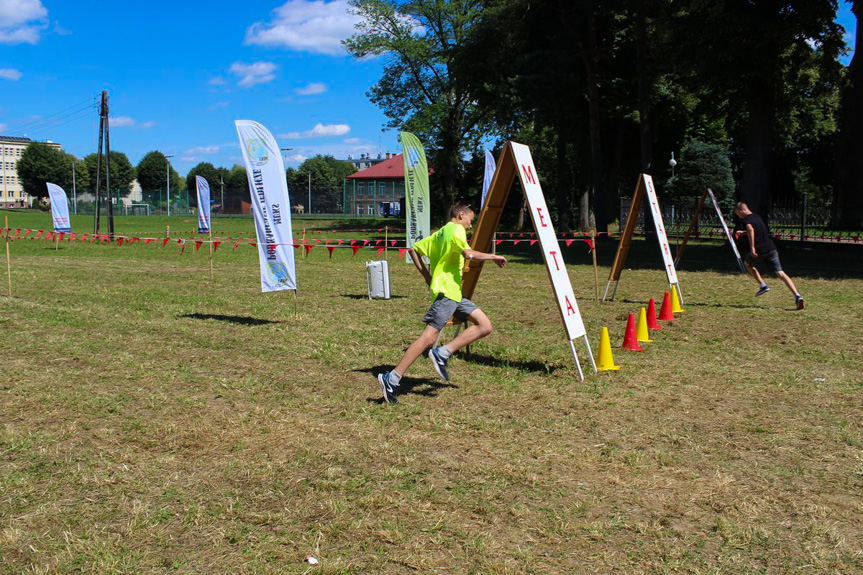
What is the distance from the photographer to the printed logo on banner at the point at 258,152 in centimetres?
1082

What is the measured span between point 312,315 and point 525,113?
25.6 metres

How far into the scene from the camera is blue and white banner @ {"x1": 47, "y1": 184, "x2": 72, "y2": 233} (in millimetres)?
30281

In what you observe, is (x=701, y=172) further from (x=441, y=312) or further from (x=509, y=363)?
(x=441, y=312)

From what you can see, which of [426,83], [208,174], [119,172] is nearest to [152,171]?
[119,172]

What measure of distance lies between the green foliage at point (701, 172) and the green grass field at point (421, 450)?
140ft

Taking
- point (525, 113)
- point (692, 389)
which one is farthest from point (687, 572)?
point (525, 113)

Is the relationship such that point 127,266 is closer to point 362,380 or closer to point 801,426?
point 362,380

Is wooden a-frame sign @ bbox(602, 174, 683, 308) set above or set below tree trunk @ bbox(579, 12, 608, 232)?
below

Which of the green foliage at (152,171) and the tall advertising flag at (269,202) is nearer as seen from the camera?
the tall advertising flag at (269,202)

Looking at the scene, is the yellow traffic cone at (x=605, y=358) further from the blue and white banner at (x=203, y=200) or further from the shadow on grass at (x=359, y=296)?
the blue and white banner at (x=203, y=200)

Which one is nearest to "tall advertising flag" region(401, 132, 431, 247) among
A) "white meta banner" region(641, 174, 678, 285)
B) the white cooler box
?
the white cooler box

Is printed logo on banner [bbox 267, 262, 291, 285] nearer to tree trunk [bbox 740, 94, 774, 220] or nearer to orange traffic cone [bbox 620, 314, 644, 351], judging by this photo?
orange traffic cone [bbox 620, 314, 644, 351]

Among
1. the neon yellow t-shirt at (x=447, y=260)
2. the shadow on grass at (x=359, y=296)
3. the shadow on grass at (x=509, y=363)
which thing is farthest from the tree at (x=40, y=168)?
the neon yellow t-shirt at (x=447, y=260)

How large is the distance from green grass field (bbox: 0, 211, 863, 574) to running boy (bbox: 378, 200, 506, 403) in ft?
1.22
